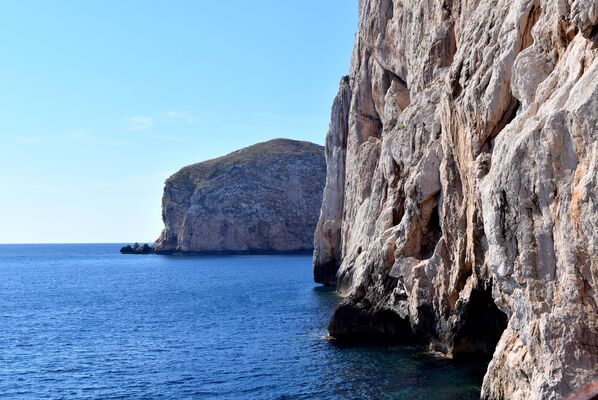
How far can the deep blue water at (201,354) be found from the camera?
33781mm

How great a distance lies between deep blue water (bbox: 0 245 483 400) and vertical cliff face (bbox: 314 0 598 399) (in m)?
3.92

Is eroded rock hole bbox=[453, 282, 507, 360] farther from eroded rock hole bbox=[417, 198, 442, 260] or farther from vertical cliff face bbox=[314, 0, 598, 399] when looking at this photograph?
eroded rock hole bbox=[417, 198, 442, 260]

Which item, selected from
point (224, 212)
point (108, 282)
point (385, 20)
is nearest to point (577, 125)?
point (385, 20)

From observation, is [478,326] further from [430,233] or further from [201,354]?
[201,354]

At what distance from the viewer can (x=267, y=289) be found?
8712 cm

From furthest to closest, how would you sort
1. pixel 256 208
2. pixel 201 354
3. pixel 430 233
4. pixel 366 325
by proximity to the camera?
pixel 256 208 < pixel 366 325 < pixel 201 354 < pixel 430 233

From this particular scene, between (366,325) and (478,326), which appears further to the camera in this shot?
(366,325)

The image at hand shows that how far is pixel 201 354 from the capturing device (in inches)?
→ 1738

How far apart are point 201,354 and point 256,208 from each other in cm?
13572

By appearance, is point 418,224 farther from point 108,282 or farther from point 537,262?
point 108,282

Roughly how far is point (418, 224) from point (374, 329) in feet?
29.7

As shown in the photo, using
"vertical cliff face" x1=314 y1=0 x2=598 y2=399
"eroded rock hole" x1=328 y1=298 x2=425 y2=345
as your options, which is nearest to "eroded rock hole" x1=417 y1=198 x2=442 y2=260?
"vertical cliff face" x1=314 y1=0 x2=598 y2=399

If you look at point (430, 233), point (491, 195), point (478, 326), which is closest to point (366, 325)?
point (430, 233)

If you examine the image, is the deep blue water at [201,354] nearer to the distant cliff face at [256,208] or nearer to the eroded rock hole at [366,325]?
the eroded rock hole at [366,325]
